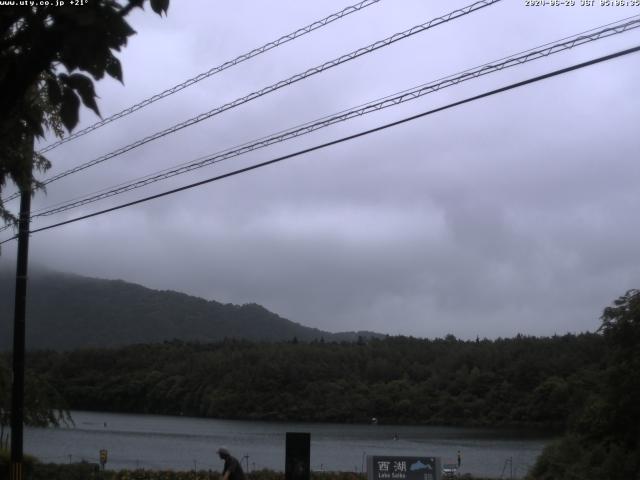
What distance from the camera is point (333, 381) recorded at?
77688mm

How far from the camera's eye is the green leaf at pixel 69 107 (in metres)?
4.26

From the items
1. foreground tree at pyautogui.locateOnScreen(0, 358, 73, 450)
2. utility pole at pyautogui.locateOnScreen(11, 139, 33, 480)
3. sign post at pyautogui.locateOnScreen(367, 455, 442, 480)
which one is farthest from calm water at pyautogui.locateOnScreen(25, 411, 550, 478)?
sign post at pyautogui.locateOnScreen(367, 455, 442, 480)

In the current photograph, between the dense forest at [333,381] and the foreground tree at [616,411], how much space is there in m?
38.6

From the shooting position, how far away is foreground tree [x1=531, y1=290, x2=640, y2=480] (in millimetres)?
19625

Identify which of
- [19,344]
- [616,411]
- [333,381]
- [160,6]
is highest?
[160,6]

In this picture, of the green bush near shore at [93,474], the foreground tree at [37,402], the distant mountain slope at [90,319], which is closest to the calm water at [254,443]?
the green bush near shore at [93,474]

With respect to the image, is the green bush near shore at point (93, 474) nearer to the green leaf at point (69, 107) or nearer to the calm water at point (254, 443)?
the calm water at point (254, 443)

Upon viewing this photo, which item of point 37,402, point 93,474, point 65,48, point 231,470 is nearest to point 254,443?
point 93,474

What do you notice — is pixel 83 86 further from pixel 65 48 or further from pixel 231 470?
pixel 231 470

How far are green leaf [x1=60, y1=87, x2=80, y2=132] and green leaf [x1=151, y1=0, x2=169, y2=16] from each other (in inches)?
23.4

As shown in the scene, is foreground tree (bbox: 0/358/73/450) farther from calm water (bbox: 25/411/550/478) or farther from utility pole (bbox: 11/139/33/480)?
calm water (bbox: 25/411/550/478)

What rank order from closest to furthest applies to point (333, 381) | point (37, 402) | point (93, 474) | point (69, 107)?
1. point (69, 107)
2. point (37, 402)
3. point (93, 474)
4. point (333, 381)

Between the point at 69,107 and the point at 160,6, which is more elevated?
the point at 160,6

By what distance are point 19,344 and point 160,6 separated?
49.2 feet
